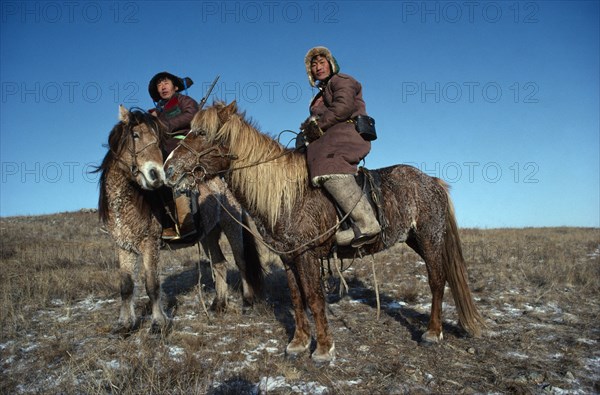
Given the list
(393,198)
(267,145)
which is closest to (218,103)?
(267,145)

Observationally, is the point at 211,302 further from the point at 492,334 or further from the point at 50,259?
the point at 50,259

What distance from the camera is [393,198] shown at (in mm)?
4996

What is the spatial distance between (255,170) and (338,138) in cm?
108

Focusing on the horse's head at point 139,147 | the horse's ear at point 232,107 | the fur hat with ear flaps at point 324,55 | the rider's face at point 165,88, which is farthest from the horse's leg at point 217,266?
the fur hat with ear flaps at point 324,55

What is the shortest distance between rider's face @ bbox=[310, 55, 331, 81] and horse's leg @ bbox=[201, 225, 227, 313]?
137 inches

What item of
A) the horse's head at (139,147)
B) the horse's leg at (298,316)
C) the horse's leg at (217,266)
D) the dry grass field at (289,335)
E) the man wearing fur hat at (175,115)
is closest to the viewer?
the dry grass field at (289,335)

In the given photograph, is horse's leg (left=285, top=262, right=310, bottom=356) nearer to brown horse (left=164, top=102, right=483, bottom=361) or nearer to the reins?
brown horse (left=164, top=102, right=483, bottom=361)

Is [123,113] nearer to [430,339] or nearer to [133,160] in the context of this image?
[133,160]

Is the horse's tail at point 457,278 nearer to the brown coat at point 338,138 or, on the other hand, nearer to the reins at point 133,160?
the brown coat at point 338,138

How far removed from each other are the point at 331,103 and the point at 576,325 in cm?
489

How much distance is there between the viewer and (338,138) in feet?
14.4

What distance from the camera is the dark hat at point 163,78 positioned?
640 centimetres

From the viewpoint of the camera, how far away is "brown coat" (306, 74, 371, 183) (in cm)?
427

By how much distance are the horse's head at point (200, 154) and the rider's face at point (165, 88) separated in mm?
2696
